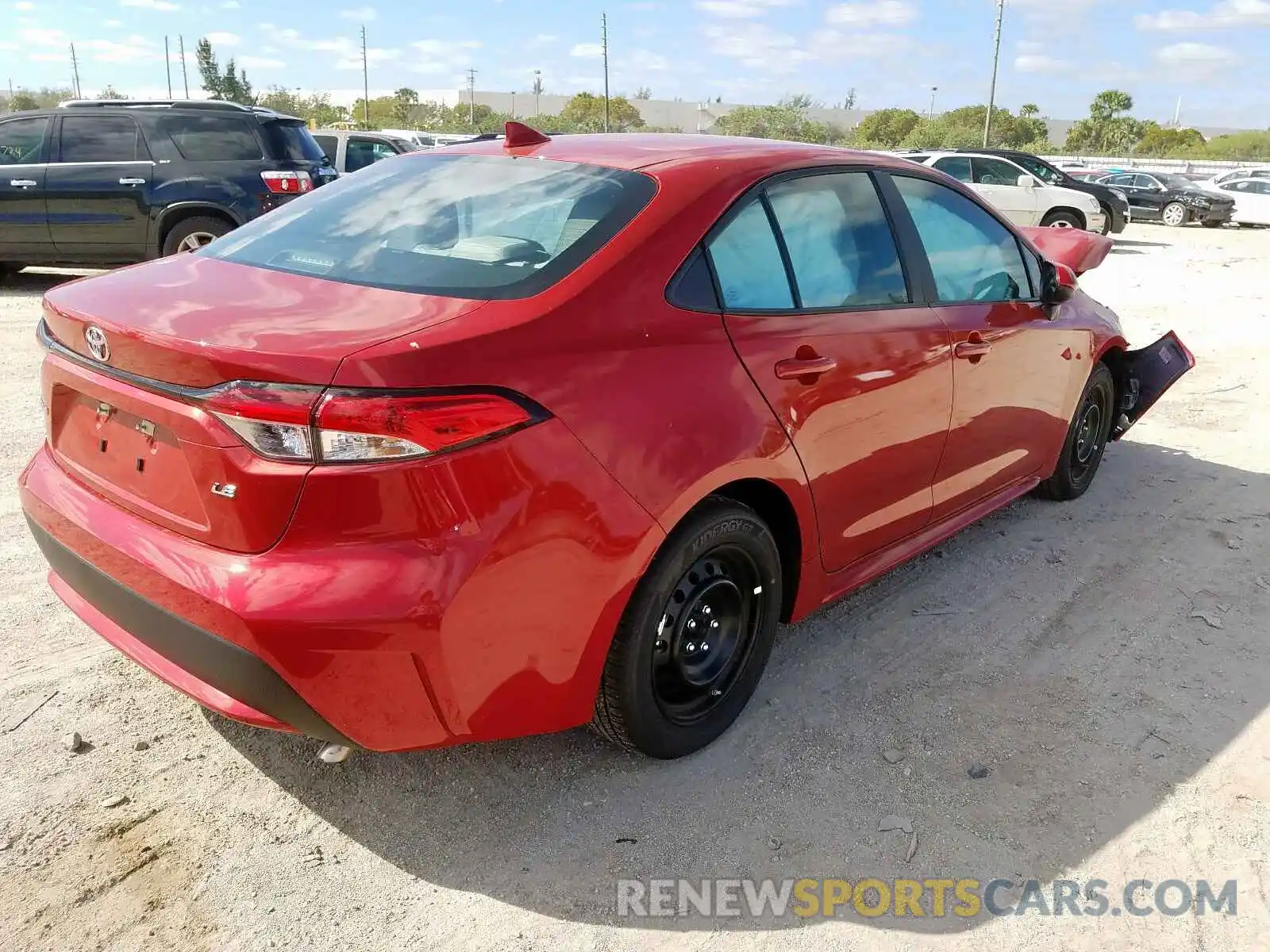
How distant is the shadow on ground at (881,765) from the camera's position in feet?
8.07

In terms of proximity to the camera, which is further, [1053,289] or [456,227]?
[1053,289]

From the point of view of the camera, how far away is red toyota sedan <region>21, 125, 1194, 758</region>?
2.01 metres

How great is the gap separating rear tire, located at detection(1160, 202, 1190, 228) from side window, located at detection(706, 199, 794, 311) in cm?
2536

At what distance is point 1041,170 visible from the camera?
18.2 metres

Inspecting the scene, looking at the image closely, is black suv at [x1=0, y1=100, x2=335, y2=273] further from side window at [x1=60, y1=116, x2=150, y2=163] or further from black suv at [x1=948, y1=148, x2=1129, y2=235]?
black suv at [x1=948, y1=148, x2=1129, y2=235]

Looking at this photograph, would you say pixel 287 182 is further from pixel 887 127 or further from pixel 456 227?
pixel 887 127

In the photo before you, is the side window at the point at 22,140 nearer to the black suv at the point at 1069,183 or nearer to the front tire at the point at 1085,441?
the front tire at the point at 1085,441

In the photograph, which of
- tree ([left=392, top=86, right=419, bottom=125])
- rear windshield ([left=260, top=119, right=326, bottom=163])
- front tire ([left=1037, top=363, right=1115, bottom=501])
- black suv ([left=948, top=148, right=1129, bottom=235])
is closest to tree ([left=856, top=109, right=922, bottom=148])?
tree ([left=392, top=86, right=419, bottom=125])

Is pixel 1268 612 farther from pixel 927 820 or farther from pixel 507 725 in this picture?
pixel 507 725

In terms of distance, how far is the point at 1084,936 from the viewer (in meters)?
2.27

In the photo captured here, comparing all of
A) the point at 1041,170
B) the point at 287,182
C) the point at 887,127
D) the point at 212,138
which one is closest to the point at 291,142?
the point at 287,182

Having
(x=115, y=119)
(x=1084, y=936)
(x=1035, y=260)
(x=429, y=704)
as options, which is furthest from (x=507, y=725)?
(x=115, y=119)

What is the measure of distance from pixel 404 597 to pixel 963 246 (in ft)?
8.77

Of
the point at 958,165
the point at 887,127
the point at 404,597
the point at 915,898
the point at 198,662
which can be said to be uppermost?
the point at 887,127
